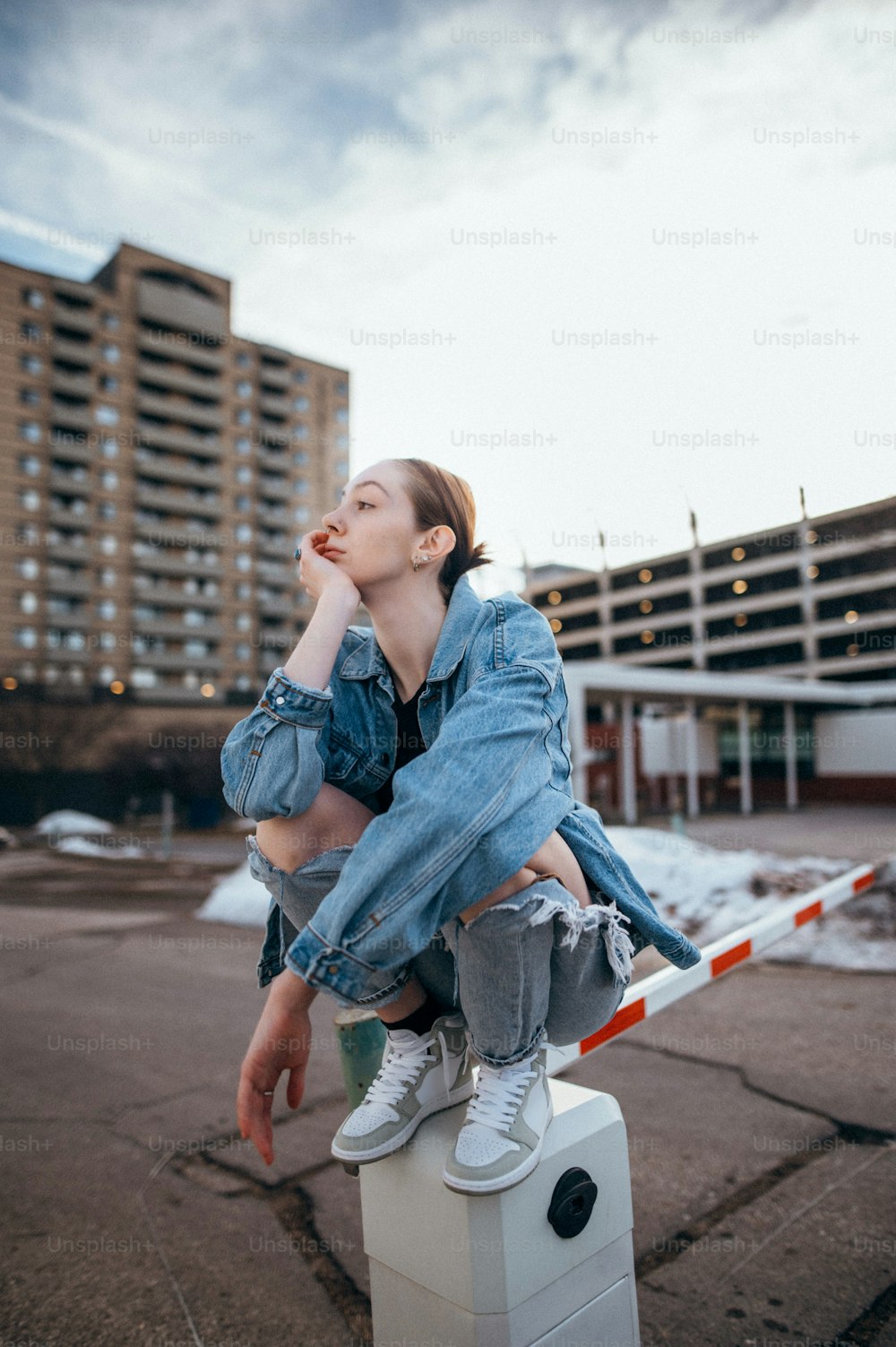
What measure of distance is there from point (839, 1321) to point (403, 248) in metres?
9.57

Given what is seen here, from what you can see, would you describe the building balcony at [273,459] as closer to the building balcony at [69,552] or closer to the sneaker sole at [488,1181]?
the building balcony at [69,552]

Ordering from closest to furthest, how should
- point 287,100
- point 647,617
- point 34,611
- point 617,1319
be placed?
point 617,1319 < point 287,100 < point 34,611 < point 647,617

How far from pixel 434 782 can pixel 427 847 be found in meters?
0.09

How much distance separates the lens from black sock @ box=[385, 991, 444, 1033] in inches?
54.7

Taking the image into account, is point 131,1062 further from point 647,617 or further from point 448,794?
point 647,617

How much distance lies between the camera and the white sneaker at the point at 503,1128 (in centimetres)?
107

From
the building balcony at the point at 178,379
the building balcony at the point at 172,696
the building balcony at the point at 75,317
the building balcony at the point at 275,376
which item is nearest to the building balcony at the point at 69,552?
the building balcony at the point at 172,696

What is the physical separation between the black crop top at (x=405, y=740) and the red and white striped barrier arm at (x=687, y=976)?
1.97 ft

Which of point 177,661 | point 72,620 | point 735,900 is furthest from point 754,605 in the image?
point 735,900

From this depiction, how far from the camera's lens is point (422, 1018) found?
4.59 ft

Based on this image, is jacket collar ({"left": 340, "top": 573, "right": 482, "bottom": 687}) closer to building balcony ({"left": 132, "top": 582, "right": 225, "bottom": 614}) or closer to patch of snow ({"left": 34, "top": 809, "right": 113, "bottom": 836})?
patch of snow ({"left": 34, "top": 809, "right": 113, "bottom": 836})

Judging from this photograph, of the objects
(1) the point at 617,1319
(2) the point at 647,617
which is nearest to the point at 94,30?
(1) the point at 617,1319

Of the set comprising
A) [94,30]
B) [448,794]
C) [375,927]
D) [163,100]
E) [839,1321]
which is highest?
[94,30]

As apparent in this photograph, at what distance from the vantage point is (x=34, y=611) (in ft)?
153
